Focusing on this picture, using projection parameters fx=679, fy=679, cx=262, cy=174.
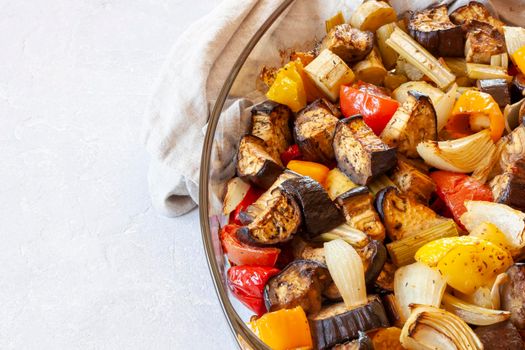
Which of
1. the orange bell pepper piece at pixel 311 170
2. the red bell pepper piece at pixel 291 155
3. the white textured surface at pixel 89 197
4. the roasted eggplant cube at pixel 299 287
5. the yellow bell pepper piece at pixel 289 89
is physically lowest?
the white textured surface at pixel 89 197

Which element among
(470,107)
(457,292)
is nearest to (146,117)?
(470,107)

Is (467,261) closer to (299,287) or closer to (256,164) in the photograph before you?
(299,287)

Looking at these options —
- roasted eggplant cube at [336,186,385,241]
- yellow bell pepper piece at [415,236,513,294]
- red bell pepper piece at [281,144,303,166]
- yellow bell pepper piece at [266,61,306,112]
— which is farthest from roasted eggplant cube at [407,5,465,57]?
yellow bell pepper piece at [415,236,513,294]

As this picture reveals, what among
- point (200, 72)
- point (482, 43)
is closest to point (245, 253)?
point (200, 72)

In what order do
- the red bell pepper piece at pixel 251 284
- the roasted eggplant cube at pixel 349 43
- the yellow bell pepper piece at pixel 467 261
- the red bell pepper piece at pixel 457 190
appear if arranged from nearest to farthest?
the yellow bell pepper piece at pixel 467 261, the red bell pepper piece at pixel 251 284, the red bell pepper piece at pixel 457 190, the roasted eggplant cube at pixel 349 43

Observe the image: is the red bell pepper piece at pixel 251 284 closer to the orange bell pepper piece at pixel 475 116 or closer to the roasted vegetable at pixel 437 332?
the roasted vegetable at pixel 437 332

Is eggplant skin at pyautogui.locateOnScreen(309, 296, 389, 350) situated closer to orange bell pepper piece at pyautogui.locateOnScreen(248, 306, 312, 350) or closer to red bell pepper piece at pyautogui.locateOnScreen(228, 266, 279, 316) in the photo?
orange bell pepper piece at pyautogui.locateOnScreen(248, 306, 312, 350)

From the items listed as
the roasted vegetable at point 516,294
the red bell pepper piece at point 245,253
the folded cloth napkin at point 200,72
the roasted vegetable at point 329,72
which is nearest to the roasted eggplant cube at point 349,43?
the roasted vegetable at point 329,72
